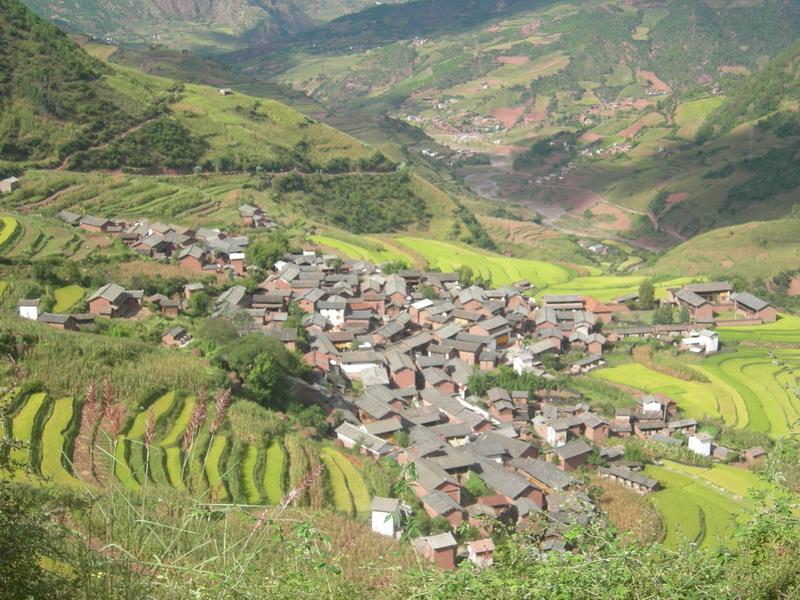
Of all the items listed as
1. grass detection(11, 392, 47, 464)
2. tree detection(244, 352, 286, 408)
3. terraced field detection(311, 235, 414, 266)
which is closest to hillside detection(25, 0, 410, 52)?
terraced field detection(311, 235, 414, 266)

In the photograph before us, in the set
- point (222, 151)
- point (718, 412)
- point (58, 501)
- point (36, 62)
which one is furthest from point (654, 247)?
point (58, 501)

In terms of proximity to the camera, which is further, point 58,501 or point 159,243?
point 159,243

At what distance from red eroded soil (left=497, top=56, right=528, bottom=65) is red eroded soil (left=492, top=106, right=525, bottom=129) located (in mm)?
19472

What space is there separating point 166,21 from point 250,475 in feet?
597

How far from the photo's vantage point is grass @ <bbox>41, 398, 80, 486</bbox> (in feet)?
45.8

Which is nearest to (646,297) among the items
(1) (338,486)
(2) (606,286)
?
(2) (606,286)

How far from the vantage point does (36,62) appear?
1932 inches

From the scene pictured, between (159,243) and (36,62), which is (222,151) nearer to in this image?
(36,62)

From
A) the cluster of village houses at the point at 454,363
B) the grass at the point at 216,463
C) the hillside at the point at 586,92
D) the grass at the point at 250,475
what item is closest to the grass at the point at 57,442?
the grass at the point at 216,463

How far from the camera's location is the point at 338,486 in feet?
58.8

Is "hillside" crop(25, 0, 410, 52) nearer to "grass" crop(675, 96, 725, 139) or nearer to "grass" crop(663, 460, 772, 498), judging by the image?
"grass" crop(675, 96, 725, 139)

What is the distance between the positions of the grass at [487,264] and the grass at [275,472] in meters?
24.9

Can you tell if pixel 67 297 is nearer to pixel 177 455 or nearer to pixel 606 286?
pixel 177 455

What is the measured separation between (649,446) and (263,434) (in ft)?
40.9
